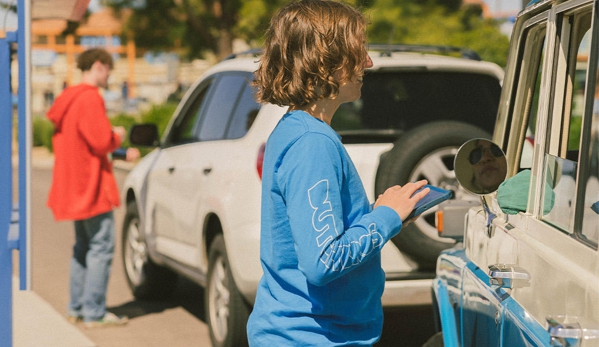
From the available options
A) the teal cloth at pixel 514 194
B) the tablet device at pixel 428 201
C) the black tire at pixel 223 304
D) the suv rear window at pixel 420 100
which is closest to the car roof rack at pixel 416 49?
the suv rear window at pixel 420 100

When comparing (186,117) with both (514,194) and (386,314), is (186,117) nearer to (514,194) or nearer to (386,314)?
(386,314)

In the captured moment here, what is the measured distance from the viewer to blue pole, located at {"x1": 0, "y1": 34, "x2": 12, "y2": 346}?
174 inches

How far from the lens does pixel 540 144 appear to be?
8.62 feet

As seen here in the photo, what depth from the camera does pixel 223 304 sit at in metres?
5.77

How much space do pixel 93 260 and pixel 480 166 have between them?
4352mm

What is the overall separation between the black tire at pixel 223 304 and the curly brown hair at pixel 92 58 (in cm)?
182

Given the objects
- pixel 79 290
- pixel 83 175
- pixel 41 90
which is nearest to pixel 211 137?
pixel 83 175

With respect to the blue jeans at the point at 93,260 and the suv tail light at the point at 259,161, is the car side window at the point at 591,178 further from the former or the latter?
the blue jeans at the point at 93,260

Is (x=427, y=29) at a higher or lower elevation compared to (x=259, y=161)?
higher

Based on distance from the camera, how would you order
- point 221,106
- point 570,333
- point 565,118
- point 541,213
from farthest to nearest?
point 221,106 → point 565,118 → point 541,213 → point 570,333

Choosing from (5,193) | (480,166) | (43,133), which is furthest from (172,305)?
(43,133)

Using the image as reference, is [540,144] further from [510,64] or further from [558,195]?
[510,64]

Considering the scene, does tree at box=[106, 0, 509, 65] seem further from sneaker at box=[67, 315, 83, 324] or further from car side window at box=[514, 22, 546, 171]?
car side window at box=[514, 22, 546, 171]

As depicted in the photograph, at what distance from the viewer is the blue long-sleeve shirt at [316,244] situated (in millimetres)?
2273
